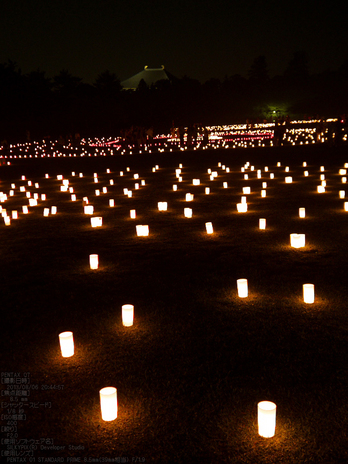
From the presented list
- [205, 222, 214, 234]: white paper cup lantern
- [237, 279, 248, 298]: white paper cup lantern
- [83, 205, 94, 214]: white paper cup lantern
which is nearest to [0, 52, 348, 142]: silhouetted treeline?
[83, 205, 94, 214]: white paper cup lantern

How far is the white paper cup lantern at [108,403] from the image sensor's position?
3008mm

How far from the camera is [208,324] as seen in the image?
4.38 meters

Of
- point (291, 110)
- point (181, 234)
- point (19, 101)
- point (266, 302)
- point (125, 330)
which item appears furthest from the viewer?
point (291, 110)

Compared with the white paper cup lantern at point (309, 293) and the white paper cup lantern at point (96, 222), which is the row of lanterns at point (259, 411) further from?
the white paper cup lantern at point (96, 222)

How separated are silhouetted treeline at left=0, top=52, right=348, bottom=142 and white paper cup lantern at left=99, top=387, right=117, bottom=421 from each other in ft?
131

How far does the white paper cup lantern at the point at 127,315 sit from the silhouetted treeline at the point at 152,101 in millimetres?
38612

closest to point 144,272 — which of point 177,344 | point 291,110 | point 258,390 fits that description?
point 177,344

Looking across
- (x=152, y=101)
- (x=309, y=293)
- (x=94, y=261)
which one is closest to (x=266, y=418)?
(x=309, y=293)

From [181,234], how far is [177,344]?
398 centimetres

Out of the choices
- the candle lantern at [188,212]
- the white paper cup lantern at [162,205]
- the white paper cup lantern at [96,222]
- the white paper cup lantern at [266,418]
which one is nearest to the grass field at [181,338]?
the white paper cup lantern at [266,418]

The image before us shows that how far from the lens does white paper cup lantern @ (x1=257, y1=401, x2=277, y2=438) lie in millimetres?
2809

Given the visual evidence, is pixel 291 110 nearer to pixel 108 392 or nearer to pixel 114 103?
pixel 114 103

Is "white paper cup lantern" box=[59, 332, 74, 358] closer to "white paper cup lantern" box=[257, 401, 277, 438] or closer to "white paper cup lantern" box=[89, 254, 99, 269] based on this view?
"white paper cup lantern" box=[257, 401, 277, 438]

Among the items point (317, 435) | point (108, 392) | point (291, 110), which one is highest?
point (291, 110)
